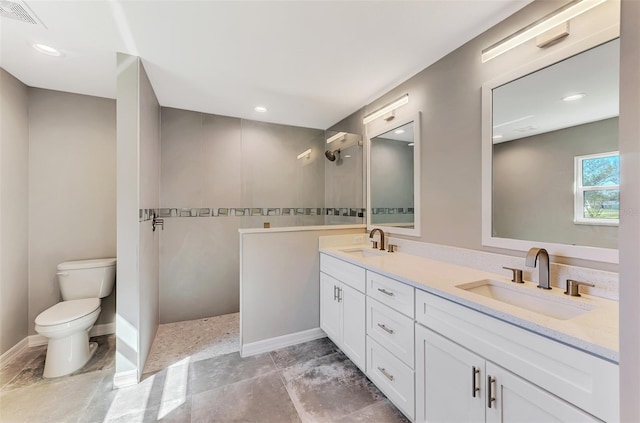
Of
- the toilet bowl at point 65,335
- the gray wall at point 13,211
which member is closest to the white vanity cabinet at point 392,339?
the toilet bowl at point 65,335

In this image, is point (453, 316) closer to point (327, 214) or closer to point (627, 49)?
point (627, 49)

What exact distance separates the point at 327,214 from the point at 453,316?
1945 millimetres

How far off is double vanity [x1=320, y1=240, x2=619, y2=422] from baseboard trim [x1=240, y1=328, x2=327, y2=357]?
578 millimetres

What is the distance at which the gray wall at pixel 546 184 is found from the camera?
1173 millimetres

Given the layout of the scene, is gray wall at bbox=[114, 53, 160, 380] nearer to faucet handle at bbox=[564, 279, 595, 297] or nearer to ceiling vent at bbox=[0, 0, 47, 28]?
ceiling vent at bbox=[0, 0, 47, 28]

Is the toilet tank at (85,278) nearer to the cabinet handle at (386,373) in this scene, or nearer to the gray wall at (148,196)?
the gray wall at (148,196)

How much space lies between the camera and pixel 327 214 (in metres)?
3.01

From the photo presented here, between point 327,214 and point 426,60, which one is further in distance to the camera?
point 327,214

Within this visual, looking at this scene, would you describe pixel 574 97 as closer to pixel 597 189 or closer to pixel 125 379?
pixel 597 189

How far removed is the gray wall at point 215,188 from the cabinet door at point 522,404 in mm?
1957

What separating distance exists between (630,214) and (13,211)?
359 centimetres

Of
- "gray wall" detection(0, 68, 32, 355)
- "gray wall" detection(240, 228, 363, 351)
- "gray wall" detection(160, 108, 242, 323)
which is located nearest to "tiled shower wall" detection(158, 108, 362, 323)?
"gray wall" detection(160, 108, 242, 323)

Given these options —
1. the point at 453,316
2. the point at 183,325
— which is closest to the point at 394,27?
the point at 453,316

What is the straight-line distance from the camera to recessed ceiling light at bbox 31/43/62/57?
1788mm
